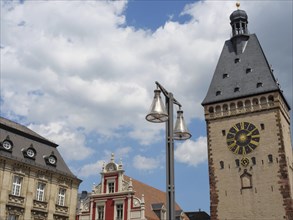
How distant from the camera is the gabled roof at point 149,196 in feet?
147

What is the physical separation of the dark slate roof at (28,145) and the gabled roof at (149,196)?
907 cm

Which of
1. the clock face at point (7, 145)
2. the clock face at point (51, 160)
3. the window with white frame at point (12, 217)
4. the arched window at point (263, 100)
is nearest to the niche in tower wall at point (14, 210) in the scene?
the window with white frame at point (12, 217)

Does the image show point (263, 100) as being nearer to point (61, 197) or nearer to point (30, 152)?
point (61, 197)

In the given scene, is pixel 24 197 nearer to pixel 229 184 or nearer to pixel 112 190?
pixel 112 190

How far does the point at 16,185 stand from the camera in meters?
34.2

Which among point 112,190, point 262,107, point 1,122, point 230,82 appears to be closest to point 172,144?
point 1,122

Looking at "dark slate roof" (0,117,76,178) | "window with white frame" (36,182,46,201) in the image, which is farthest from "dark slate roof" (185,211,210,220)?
"window with white frame" (36,182,46,201)

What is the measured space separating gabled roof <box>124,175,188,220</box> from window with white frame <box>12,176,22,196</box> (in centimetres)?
1400

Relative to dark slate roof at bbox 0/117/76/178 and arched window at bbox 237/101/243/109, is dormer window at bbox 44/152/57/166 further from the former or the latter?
arched window at bbox 237/101/243/109

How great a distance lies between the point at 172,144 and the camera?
43.8 ft

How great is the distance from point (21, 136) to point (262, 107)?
26.7 meters

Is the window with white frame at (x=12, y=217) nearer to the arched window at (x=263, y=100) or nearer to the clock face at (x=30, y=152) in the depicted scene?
the clock face at (x=30, y=152)

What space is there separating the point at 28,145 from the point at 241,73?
28.0 m

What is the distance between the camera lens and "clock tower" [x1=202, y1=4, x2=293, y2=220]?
142 feet
